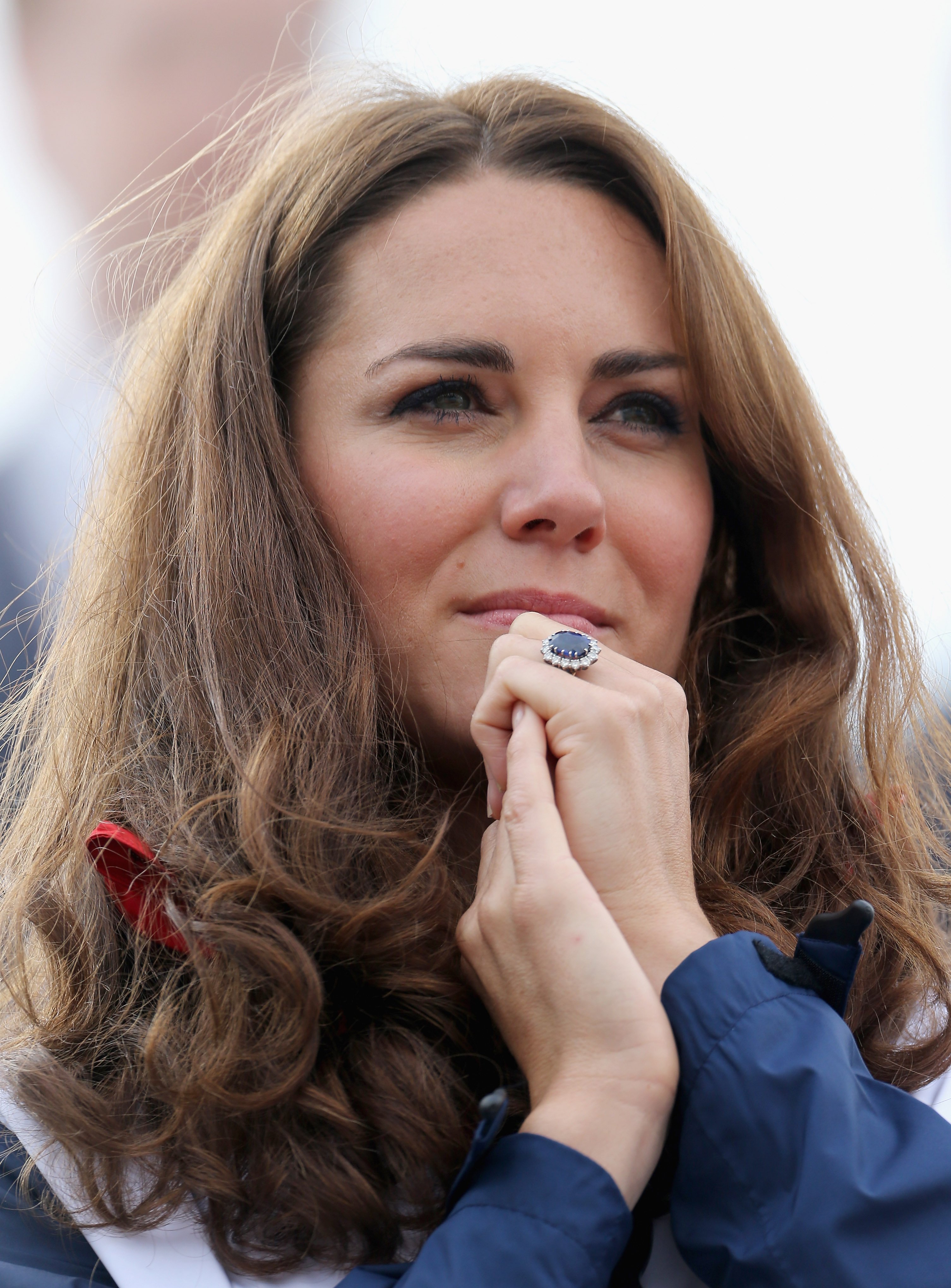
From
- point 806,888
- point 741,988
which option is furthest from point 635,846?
point 806,888

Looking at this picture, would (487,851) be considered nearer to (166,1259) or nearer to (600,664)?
(600,664)

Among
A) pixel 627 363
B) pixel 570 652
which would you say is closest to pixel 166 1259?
pixel 570 652

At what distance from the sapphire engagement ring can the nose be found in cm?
23

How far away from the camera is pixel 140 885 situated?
157 cm

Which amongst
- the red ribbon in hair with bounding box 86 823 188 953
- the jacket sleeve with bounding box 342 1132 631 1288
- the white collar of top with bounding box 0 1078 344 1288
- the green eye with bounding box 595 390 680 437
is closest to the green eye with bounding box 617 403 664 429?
the green eye with bounding box 595 390 680 437

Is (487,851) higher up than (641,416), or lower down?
lower down

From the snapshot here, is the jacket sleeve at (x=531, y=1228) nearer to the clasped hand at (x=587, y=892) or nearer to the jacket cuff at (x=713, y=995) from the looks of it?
the clasped hand at (x=587, y=892)

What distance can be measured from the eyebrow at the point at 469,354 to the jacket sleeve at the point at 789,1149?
1019mm

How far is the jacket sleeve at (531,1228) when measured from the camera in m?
1.12

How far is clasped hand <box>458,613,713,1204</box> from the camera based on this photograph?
126cm

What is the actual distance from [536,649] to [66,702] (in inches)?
35.2

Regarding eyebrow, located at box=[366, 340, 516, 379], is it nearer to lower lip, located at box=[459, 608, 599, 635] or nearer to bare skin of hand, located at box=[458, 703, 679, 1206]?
lower lip, located at box=[459, 608, 599, 635]

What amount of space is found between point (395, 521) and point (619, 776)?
1.89 feet

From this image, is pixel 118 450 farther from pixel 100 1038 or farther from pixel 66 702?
pixel 100 1038
